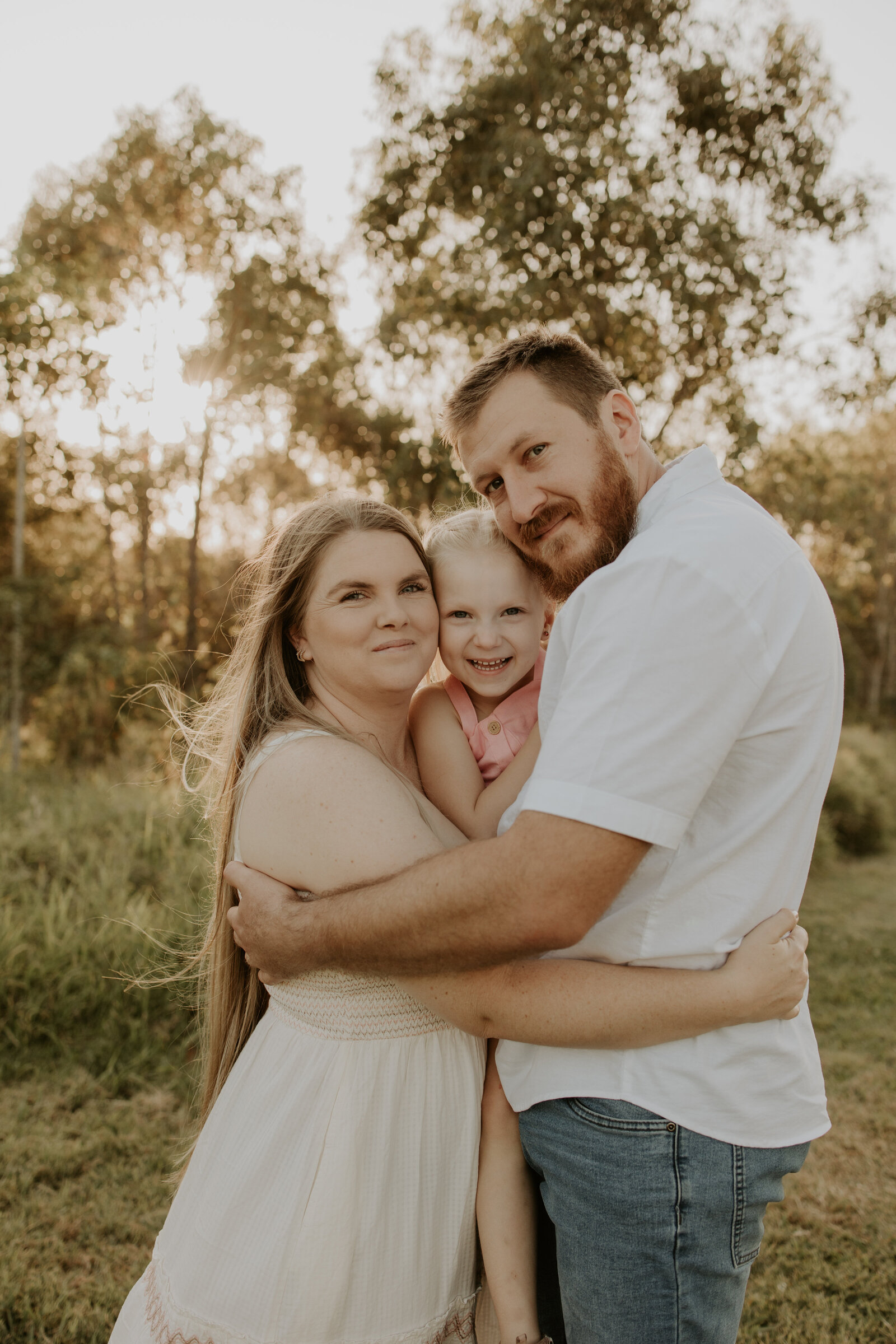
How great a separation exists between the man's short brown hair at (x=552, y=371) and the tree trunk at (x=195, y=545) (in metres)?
11.4

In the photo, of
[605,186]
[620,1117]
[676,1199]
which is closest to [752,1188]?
[676,1199]

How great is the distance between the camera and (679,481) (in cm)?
178

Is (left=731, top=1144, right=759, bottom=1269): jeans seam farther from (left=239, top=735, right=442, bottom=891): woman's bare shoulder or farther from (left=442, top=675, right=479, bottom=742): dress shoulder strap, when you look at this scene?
(left=442, top=675, right=479, bottom=742): dress shoulder strap

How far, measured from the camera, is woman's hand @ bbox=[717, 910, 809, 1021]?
1.52 metres

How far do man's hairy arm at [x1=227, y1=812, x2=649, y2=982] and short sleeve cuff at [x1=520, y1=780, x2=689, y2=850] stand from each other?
0.05 feet

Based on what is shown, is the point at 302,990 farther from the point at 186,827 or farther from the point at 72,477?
the point at 72,477

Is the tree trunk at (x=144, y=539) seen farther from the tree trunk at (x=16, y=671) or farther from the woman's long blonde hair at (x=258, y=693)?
the woman's long blonde hair at (x=258, y=693)

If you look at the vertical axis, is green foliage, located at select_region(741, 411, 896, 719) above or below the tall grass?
above

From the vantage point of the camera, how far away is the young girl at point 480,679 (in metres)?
2.35

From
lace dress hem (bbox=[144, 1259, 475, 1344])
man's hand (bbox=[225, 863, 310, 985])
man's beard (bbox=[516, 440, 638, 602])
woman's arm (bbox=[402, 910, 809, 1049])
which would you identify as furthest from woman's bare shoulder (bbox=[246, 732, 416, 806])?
lace dress hem (bbox=[144, 1259, 475, 1344])

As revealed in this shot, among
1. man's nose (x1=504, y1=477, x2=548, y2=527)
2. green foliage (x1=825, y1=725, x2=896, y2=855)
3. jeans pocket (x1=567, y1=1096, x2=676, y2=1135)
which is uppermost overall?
man's nose (x1=504, y1=477, x2=548, y2=527)

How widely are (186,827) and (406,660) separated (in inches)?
212

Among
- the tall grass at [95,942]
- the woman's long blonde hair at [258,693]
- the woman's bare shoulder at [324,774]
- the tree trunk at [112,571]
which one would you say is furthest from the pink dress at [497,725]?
the tree trunk at [112,571]

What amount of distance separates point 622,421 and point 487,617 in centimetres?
69
